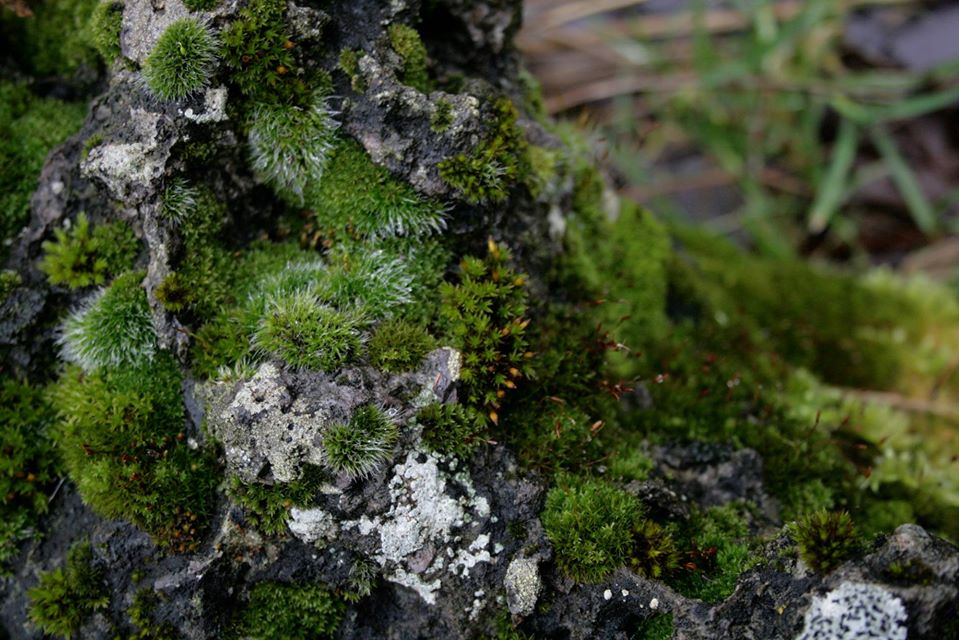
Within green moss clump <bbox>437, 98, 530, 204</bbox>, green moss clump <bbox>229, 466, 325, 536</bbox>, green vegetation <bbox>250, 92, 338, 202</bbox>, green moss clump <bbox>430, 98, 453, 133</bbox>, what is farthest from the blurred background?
green moss clump <bbox>229, 466, 325, 536</bbox>

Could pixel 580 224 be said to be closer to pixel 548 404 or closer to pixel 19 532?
pixel 548 404

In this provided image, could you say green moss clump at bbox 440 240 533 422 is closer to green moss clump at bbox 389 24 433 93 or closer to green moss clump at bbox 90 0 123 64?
green moss clump at bbox 389 24 433 93

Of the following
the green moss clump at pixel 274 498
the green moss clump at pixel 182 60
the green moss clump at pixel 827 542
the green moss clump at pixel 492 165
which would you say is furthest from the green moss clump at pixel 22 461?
the green moss clump at pixel 827 542

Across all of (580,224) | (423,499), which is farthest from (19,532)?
(580,224)

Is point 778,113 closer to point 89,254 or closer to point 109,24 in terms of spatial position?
point 109,24

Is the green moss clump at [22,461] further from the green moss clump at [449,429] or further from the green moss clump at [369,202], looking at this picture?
the green moss clump at [449,429]

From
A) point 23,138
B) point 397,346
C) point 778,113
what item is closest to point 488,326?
point 397,346
